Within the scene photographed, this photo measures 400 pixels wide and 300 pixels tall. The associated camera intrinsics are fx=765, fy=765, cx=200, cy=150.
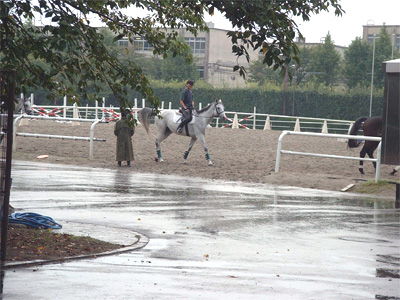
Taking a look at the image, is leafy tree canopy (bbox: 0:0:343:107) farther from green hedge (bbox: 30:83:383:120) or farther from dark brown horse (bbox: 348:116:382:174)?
green hedge (bbox: 30:83:383:120)

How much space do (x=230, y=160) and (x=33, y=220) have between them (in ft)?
49.0

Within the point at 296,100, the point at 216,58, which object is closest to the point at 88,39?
the point at 296,100

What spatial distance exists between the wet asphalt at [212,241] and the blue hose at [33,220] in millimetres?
203

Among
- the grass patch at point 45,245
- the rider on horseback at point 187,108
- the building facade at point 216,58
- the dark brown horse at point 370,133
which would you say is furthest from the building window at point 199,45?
the grass patch at point 45,245

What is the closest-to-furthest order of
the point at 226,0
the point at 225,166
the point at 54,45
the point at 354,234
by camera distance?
1. the point at 54,45
2. the point at 226,0
3. the point at 354,234
4. the point at 225,166

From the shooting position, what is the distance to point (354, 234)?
1155 centimetres

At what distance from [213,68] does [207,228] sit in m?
85.8

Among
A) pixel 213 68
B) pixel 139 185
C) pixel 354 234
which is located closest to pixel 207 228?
pixel 354 234

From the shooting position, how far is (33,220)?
10578 millimetres

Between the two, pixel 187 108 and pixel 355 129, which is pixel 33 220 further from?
pixel 355 129

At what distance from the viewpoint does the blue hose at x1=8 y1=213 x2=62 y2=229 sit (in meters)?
10.5

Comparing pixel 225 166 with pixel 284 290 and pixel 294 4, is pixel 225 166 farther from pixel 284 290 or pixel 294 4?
pixel 284 290

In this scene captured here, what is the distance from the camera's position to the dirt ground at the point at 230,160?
20062 millimetres

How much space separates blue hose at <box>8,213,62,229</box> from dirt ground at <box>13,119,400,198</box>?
943cm
